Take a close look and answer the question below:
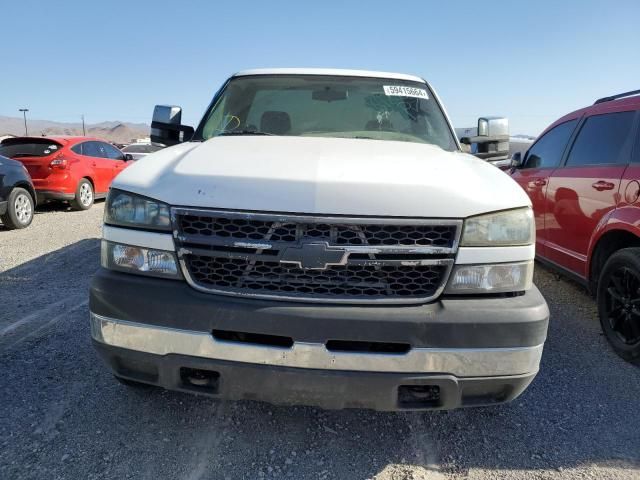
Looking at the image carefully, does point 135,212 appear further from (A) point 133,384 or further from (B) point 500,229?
(B) point 500,229

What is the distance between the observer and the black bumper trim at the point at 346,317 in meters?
1.89

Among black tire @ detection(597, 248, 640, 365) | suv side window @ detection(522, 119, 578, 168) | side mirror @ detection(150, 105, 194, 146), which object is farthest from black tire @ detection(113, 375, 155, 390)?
suv side window @ detection(522, 119, 578, 168)

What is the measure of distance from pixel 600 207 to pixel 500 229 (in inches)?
89.8

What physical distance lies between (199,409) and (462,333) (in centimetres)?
157

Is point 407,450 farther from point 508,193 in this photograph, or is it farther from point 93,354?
point 93,354

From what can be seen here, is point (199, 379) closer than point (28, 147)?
Yes

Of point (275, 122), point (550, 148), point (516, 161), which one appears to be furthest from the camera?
point (516, 161)

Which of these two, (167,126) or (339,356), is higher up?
(167,126)

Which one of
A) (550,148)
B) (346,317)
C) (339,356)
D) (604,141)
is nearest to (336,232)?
(346,317)

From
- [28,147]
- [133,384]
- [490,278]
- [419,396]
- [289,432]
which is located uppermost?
[28,147]

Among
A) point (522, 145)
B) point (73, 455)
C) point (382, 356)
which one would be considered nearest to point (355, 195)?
point (382, 356)

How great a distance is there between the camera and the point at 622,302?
11.5ft

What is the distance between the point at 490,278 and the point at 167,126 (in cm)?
289

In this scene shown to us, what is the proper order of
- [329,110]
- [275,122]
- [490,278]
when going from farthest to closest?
[329,110], [275,122], [490,278]
